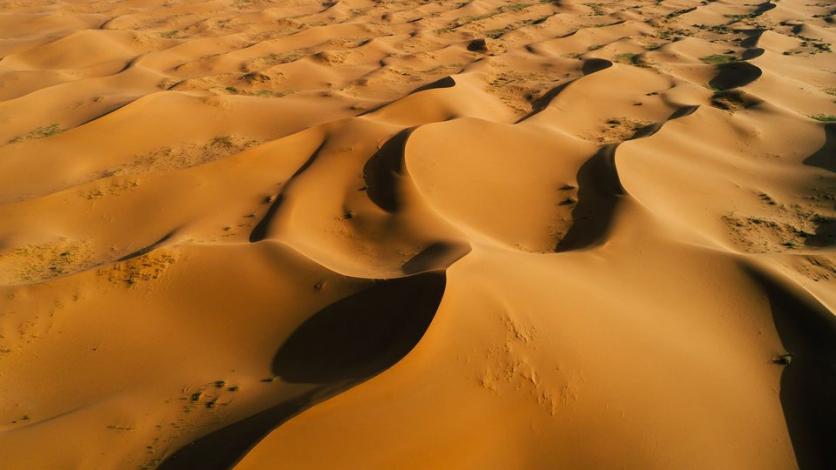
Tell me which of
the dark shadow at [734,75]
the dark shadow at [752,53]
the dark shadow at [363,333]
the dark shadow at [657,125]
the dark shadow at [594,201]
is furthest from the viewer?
the dark shadow at [752,53]

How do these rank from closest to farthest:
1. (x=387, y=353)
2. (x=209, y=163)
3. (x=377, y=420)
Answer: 1. (x=377, y=420)
2. (x=387, y=353)
3. (x=209, y=163)

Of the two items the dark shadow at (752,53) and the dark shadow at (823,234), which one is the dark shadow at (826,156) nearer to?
the dark shadow at (823,234)

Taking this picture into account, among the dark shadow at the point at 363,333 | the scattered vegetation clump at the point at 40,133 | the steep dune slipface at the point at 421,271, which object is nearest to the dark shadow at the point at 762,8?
the steep dune slipface at the point at 421,271

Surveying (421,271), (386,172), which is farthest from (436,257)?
(386,172)

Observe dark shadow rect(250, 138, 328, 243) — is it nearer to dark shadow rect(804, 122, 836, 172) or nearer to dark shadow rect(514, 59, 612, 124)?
dark shadow rect(514, 59, 612, 124)

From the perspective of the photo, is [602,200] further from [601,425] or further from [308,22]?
[308,22]

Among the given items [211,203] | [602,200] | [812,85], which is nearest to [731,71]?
[812,85]

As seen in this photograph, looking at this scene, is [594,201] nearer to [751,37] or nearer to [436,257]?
[436,257]

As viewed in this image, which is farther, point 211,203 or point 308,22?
point 308,22
